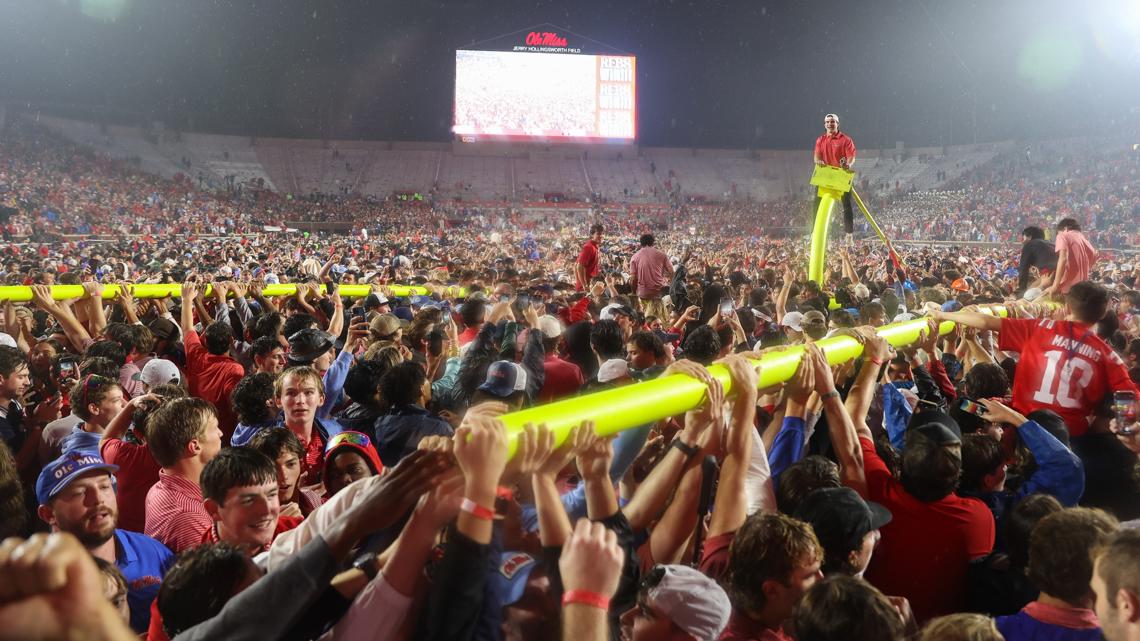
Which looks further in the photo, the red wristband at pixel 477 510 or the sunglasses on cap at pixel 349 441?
the sunglasses on cap at pixel 349 441

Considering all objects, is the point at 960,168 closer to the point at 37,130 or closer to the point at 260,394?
the point at 260,394

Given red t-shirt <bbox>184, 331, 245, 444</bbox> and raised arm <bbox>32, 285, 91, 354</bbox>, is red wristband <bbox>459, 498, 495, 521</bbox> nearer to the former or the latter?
red t-shirt <bbox>184, 331, 245, 444</bbox>

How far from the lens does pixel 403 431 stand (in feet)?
10.3

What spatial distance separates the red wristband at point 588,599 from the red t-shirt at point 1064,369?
354 centimetres

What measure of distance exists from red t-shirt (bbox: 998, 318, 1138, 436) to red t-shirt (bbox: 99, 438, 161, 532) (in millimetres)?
4442

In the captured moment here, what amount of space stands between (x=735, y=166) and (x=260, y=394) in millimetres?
51588

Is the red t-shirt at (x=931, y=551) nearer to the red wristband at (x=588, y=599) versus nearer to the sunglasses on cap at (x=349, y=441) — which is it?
the red wristband at (x=588, y=599)

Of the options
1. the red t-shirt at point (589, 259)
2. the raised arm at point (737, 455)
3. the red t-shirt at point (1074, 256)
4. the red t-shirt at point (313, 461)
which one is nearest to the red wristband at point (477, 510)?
the raised arm at point (737, 455)


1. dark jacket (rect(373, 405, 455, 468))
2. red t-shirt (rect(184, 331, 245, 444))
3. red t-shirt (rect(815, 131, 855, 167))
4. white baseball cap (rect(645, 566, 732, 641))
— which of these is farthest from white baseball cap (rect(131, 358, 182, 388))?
red t-shirt (rect(815, 131, 855, 167))

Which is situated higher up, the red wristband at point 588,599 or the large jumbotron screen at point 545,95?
the large jumbotron screen at point 545,95

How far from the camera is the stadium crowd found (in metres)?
1.43

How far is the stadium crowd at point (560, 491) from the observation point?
4.68 ft

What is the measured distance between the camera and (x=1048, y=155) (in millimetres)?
38750

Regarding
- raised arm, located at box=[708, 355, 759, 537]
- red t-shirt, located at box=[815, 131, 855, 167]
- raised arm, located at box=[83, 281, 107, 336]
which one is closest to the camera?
raised arm, located at box=[708, 355, 759, 537]
